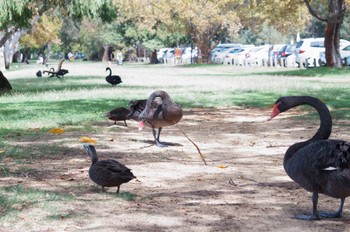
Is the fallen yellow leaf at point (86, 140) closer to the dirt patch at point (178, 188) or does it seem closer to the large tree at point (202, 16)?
the dirt patch at point (178, 188)

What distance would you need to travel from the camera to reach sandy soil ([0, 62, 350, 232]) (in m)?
6.24

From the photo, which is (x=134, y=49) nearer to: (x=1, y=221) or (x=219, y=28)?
(x=219, y=28)

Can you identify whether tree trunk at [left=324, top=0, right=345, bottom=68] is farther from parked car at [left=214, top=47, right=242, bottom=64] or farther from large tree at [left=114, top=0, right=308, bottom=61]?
parked car at [left=214, top=47, right=242, bottom=64]

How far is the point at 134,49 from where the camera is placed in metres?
94.9

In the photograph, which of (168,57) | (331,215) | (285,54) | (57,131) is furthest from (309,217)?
(168,57)

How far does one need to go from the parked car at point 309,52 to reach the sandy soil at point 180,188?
112 ft

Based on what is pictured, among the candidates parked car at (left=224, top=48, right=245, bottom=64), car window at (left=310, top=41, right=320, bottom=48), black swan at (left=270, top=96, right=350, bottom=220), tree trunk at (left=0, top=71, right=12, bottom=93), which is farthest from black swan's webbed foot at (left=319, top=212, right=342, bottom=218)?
parked car at (left=224, top=48, right=245, bottom=64)

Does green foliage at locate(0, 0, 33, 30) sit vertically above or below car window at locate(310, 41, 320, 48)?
above

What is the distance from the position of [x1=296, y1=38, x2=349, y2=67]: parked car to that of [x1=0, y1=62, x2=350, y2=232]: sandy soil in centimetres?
3413

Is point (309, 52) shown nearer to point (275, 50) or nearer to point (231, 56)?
point (275, 50)

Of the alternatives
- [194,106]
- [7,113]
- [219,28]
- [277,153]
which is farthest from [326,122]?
[219,28]

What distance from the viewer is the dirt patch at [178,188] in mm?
6242

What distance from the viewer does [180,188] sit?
25.8ft

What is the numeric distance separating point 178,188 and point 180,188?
0.02 metres
